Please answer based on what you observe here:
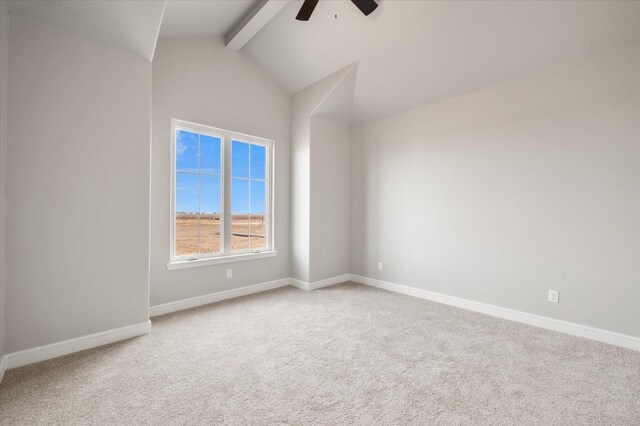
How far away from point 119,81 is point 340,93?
2580 mm

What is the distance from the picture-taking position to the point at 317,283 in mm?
4477

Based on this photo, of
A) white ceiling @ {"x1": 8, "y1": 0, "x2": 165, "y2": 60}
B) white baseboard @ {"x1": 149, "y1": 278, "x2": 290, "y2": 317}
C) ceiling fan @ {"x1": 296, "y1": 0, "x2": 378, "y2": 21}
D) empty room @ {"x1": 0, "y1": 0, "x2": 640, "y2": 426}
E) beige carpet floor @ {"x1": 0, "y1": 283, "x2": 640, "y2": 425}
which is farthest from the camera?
white baseboard @ {"x1": 149, "y1": 278, "x2": 290, "y2": 317}

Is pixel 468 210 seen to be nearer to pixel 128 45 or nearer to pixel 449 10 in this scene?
pixel 449 10

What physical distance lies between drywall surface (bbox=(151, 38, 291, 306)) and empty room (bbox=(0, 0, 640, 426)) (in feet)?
0.10

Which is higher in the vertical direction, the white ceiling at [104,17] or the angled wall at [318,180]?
the white ceiling at [104,17]

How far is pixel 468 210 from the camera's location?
143 inches

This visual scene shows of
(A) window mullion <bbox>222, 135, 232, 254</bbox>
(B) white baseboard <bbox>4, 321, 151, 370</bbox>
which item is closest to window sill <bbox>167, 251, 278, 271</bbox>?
(A) window mullion <bbox>222, 135, 232, 254</bbox>

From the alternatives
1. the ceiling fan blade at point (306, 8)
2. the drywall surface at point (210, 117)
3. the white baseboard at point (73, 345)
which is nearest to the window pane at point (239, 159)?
the drywall surface at point (210, 117)

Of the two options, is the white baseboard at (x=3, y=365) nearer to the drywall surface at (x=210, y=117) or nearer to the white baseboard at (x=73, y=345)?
the white baseboard at (x=73, y=345)

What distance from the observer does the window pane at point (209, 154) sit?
3.82 metres

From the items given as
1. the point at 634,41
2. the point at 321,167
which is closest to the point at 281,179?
the point at 321,167

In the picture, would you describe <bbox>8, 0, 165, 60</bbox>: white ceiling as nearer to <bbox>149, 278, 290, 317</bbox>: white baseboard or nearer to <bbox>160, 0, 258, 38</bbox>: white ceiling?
<bbox>160, 0, 258, 38</bbox>: white ceiling

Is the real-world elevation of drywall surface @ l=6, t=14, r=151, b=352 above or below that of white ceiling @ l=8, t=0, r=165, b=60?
below

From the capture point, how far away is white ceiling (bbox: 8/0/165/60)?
2182 millimetres
